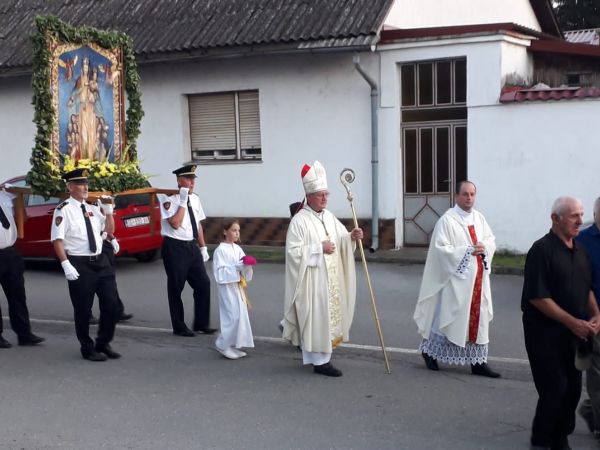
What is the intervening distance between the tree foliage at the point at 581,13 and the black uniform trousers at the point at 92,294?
29939mm

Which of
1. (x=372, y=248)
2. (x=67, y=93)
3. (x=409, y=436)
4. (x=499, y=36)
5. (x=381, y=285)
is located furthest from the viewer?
(x=372, y=248)

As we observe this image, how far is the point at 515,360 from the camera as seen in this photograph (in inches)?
305

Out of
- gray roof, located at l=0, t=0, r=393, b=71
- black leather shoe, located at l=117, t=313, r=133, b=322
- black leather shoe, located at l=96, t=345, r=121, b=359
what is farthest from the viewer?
gray roof, located at l=0, t=0, r=393, b=71

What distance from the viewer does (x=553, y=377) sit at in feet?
17.2

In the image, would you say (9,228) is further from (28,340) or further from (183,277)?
(183,277)

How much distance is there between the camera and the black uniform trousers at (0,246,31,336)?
866 centimetres

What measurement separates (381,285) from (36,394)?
241 inches

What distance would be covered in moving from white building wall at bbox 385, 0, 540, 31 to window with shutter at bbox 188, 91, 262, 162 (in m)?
3.20

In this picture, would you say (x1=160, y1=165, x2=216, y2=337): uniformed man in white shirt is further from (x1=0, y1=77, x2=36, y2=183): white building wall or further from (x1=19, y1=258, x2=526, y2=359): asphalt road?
(x1=0, y1=77, x2=36, y2=183): white building wall

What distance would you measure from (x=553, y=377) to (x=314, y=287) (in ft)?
8.57

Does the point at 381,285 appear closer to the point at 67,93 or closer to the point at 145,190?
the point at 145,190

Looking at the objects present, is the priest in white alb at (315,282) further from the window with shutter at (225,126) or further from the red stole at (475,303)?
the window with shutter at (225,126)

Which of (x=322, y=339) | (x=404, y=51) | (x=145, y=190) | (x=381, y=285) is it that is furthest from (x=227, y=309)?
(x=404, y=51)

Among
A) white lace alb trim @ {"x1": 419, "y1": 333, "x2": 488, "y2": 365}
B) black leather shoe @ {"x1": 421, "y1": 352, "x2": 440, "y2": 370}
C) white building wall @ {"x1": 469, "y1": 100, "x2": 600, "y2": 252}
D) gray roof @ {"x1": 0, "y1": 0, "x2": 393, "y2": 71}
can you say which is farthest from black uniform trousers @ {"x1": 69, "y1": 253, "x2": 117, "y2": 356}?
white building wall @ {"x1": 469, "y1": 100, "x2": 600, "y2": 252}
